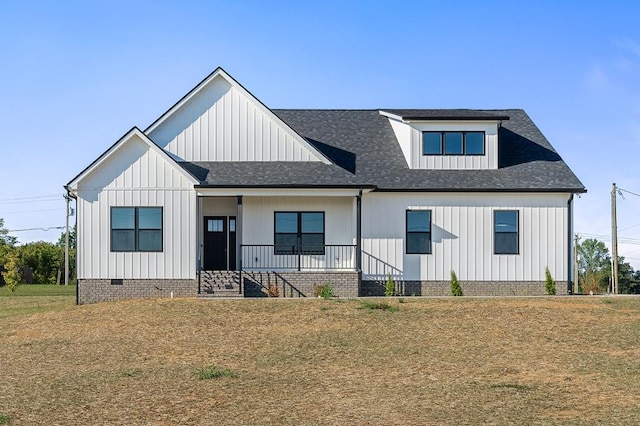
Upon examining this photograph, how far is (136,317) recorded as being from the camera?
938 inches

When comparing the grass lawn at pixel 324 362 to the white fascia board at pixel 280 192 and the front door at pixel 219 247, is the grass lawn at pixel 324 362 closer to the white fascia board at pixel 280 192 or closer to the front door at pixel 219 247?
the front door at pixel 219 247

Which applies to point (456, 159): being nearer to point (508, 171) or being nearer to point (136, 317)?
point (508, 171)

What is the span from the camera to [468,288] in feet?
96.9

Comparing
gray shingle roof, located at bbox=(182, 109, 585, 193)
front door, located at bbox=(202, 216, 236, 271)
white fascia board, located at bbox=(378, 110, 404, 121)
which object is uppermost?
white fascia board, located at bbox=(378, 110, 404, 121)

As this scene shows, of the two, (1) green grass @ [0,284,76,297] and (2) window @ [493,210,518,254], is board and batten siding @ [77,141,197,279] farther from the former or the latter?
(1) green grass @ [0,284,76,297]

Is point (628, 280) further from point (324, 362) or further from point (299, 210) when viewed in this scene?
point (324, 362)

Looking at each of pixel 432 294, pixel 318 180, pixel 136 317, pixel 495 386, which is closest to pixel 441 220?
pixel 432 294

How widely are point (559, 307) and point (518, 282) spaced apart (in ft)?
15.6

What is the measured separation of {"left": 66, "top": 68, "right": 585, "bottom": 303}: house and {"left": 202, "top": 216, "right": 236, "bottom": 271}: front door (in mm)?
38

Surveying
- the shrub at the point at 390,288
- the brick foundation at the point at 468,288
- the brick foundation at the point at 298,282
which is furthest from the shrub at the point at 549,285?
the brick foundation at the point at 298,282

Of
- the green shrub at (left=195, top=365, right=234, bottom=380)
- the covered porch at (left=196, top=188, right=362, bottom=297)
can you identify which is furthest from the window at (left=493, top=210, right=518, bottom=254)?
the green shrub at (left=195, top=365, right=234, bottom=380)

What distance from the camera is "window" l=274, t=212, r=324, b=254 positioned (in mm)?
29750

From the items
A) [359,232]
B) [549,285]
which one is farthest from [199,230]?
[549,285]

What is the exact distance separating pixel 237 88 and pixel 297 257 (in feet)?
21.4
